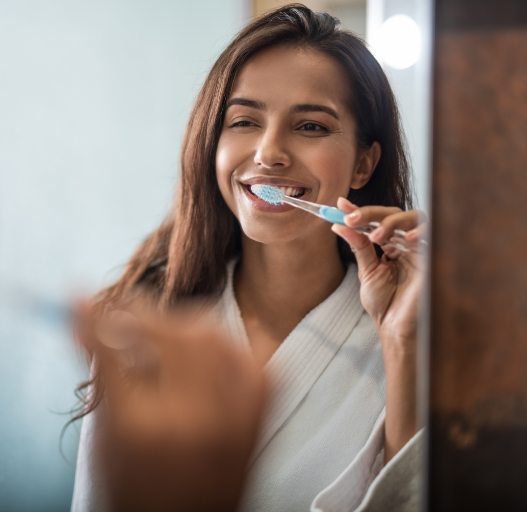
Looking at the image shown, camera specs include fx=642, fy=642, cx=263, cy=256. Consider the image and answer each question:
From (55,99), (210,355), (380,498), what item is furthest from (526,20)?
(55,99)

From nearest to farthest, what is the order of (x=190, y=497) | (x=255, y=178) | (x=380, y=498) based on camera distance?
1. (x=190, y=497)
2. (x=380, y=498)
3. (x=255, y=178)

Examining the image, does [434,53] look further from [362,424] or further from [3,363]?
[3,363]

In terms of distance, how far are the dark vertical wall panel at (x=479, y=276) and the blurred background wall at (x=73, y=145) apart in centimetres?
31

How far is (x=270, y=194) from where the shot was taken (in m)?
0.64

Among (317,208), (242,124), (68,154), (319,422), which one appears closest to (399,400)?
(319,422)

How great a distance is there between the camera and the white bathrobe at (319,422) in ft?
1.92

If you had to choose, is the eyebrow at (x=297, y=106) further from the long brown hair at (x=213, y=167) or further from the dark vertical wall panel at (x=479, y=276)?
the dark vertical wall panel at (x=479, y=276)

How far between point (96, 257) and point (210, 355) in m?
0.45

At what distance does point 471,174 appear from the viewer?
365 mm

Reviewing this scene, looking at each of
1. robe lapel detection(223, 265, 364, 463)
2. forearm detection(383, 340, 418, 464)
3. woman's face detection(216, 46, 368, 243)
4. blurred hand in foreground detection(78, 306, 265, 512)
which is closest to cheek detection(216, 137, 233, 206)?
woman's face detection(216, 46, 368, 243)

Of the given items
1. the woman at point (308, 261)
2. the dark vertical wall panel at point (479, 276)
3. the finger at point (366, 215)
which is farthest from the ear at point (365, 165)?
the dark vertical wall panel at point (479, 276)

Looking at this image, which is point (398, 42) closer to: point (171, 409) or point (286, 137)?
point (286, 137)

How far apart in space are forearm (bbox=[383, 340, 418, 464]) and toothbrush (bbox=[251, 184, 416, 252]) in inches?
4.0

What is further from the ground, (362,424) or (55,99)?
(55,99)
